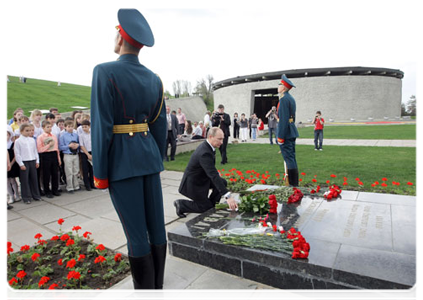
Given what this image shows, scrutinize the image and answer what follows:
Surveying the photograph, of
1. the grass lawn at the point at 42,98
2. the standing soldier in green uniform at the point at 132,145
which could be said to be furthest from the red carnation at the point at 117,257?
the grass lawn at the point at 42,98

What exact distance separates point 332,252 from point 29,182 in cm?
656

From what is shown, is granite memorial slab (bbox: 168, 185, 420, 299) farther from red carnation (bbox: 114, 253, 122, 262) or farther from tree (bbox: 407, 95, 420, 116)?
tree (bbox: 407, 95, 420, 116)

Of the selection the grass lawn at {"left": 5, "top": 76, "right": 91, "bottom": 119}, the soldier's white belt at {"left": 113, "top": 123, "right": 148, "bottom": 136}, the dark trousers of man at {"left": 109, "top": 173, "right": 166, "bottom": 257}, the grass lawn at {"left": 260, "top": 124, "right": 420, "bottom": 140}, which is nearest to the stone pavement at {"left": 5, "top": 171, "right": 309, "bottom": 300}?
the dark trousers of man at {"left": 109, "top": 173, "right": 166, "bottom": 257}

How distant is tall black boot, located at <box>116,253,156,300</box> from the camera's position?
234cm

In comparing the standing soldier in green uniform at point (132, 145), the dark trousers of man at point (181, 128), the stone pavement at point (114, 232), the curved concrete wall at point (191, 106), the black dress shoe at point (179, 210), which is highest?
the curved concrete wall at point (191, 106)

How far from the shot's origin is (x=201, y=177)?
15.1 feet

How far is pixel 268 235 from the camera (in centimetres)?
321

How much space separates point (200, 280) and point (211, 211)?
53.7 inches

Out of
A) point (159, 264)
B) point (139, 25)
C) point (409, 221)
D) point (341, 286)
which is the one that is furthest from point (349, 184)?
point (139, 25)

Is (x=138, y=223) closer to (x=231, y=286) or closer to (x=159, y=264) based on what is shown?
(x=159, y=264)

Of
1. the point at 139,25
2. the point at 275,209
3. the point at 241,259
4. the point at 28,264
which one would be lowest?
the point at 28,264

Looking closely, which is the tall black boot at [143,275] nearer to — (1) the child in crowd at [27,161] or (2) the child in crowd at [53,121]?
(1) the child in crowd at [27,161]

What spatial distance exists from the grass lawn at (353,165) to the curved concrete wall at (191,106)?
31.2m

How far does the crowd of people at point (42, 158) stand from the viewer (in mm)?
6121
